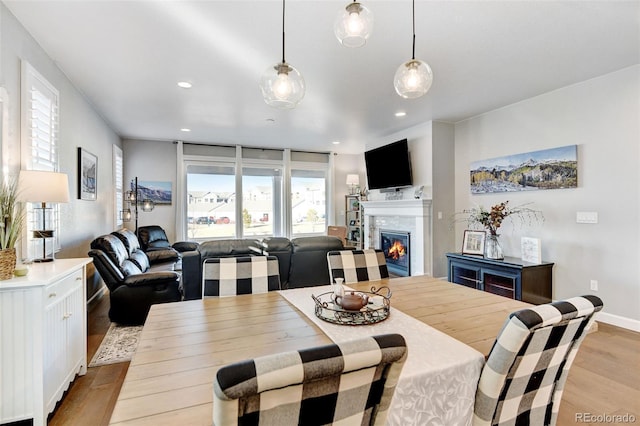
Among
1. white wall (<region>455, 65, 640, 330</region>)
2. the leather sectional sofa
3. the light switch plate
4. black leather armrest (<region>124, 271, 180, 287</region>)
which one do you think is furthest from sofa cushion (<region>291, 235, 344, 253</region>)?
the light switch plate

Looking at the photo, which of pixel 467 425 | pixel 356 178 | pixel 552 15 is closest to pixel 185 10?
pixel 552 15

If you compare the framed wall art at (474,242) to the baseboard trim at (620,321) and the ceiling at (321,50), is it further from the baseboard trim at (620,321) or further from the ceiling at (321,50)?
the ceiling at (321,50)

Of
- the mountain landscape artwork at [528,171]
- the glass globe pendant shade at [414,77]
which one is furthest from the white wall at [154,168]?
the glass globe pendant shade at [414,77]

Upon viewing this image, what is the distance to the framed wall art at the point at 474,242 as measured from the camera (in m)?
4.26

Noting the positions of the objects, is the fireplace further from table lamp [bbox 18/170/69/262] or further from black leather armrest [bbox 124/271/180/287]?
table lamp [bbox 18/170/69/262]

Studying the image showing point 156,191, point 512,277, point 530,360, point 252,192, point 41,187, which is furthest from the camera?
point 252,192

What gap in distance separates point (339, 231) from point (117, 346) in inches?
203

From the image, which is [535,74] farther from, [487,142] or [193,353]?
[193,353]

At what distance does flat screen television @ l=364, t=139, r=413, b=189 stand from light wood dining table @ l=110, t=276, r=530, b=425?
3.66m

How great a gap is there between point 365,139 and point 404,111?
6.19 feet

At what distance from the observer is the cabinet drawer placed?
6.12 feet

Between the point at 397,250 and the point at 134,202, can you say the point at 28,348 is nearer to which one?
the point at 134,202

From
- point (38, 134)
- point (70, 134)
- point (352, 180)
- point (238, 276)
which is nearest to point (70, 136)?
point (70, 134)

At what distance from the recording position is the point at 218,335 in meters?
1.32
